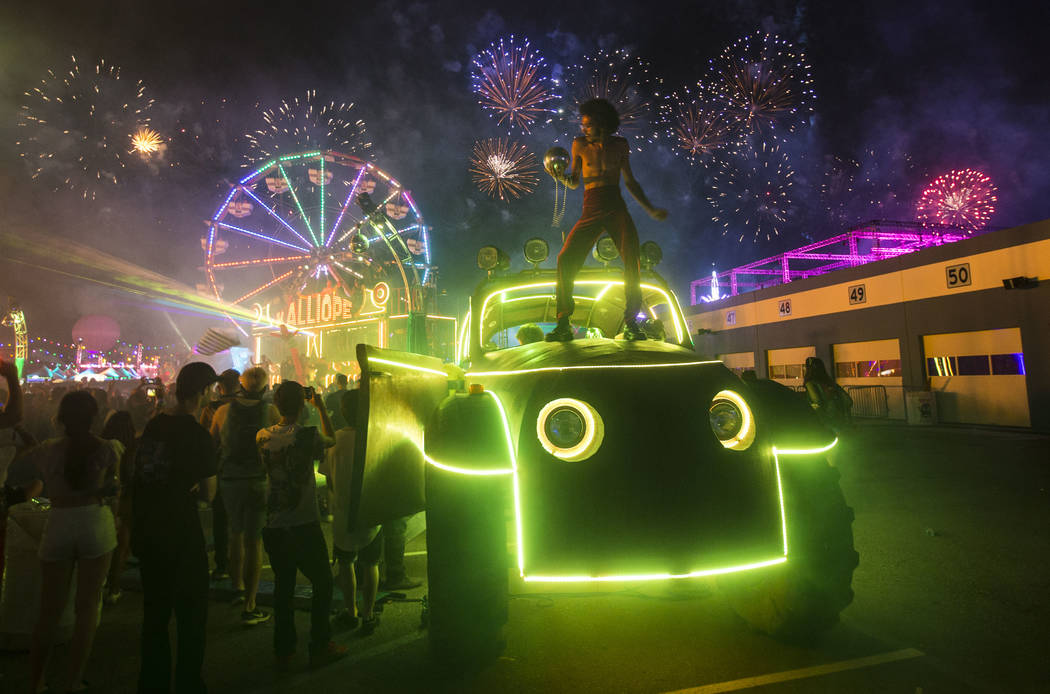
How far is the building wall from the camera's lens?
15.6 meters

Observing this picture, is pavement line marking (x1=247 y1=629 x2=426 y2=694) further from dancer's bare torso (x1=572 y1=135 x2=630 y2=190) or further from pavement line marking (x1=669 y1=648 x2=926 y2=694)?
dancer's bare torso (x1=572 y1=135 x2=630 y2=190)

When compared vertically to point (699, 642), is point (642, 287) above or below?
above

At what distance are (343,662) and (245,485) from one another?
1.64 m

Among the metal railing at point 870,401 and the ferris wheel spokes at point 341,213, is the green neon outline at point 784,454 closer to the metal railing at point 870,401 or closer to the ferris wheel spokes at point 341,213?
the metal railing at point 870,401

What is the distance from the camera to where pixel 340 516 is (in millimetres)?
3836

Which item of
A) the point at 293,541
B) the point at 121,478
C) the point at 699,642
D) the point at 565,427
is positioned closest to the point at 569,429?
the point at 565,427

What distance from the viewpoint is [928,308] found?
741 inches

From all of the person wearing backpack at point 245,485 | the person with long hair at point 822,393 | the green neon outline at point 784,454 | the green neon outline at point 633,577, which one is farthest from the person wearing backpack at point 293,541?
the person with long hair at point 822,393

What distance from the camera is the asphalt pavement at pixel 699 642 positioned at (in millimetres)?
2832

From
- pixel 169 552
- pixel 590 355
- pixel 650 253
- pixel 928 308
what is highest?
pixel 928 308

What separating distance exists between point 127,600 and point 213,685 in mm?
2143

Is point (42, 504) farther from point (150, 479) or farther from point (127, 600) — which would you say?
point (150, 479)

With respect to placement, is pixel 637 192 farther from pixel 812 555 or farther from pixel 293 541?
pixel 293 541

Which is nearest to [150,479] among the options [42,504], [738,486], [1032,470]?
[42,504]
